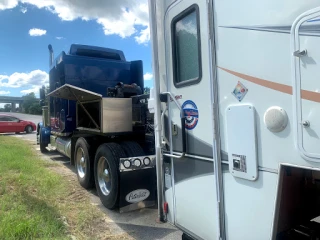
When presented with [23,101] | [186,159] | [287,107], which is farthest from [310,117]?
[23,101]

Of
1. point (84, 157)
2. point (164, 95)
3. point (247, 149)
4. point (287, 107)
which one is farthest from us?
point (84, 157)

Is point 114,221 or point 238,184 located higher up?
point 238,184

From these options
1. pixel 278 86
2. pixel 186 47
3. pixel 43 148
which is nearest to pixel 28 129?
pixel 43 148

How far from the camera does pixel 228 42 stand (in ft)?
7.03

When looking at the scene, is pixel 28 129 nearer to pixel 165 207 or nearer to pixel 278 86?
pixel 165 207

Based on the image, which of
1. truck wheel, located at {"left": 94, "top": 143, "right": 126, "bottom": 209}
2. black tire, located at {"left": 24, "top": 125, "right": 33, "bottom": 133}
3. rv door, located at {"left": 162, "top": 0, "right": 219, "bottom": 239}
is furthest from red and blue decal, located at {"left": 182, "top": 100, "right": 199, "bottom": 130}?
black tire, located at {"left": 24, "top": 125, "right": 33, "bottom": 133}

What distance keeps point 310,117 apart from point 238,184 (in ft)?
2.52

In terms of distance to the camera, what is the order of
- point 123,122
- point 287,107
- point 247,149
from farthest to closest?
point 123,122, point 247,149, point 287,107

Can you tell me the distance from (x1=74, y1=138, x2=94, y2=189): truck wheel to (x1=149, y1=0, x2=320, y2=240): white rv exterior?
2966mm

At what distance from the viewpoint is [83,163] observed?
239 inches

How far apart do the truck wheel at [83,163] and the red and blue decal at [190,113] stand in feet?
11.4

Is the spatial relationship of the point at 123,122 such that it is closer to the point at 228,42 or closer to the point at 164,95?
the point at 164,95

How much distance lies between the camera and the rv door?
2.39 m

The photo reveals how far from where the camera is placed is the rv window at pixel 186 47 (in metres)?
2.49
